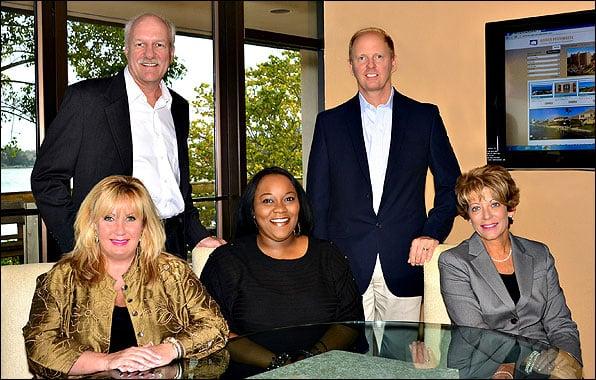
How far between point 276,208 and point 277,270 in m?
0.22

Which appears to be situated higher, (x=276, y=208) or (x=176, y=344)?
(x=276, y=208)

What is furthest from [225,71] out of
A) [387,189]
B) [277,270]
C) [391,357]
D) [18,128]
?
[391,357]

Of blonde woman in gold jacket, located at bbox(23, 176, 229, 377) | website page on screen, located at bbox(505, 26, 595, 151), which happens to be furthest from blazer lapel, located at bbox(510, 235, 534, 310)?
website page on screen, located at bbox(505, 26, 595, 151)

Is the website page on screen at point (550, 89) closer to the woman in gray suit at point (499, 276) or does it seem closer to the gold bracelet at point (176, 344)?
the woman in gray suit at point (499, 276)

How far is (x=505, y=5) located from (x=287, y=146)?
1701 millimetres

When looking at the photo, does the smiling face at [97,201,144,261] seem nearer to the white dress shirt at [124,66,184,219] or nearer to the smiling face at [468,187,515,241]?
the white dress shirt at [124,66,184,219]

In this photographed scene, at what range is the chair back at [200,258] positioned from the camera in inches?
120

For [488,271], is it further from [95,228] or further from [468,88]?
[468,88]

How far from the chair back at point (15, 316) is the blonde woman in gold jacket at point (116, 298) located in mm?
78

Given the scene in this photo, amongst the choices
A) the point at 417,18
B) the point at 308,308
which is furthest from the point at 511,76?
the point at 308,308

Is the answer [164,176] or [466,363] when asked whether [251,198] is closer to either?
[164,176]

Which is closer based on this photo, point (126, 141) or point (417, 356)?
point (417, 356)

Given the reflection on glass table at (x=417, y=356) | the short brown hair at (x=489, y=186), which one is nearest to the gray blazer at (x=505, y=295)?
the short brown hair at (x=489, y=186)

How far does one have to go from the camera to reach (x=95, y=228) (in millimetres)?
2574
